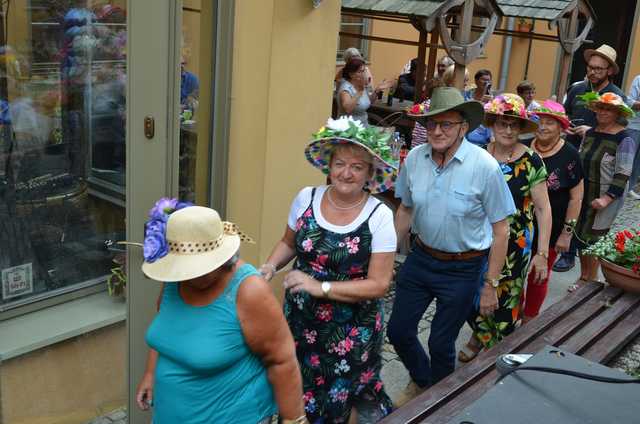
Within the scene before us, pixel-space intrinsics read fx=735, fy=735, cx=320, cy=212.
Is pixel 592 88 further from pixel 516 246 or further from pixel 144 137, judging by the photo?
pixel 144 137

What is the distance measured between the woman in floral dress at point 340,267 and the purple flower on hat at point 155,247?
2.59ft

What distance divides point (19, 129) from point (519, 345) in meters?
2.63

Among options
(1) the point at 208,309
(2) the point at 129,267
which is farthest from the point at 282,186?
(1) the point at 208,309

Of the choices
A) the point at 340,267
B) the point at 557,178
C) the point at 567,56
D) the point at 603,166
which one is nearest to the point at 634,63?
the point at 567,56

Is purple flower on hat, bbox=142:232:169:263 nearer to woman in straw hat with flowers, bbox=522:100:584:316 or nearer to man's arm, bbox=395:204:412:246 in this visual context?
man's arm, bbox=395:204:412:246

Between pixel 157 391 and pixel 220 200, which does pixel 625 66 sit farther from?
pixel 157 391

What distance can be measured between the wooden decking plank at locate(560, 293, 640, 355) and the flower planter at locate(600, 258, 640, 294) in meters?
0.06

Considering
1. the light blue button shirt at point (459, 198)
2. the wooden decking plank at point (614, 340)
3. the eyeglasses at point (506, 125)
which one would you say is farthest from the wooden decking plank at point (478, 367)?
the eyeglasses at point (506, 125)

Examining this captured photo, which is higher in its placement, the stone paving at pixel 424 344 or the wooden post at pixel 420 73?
the wooden post at pixel 420 73

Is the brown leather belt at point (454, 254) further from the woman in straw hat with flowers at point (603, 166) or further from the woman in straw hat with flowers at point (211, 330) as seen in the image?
the woman in straw hat with flowers at point (603, 166)

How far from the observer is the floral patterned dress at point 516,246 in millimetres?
4430

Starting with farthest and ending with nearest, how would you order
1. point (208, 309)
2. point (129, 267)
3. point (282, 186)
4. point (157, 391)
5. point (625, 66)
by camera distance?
point (625, 66)
point (282, 186)
point (129, 267)
point (157, 391)
point (208, 309)

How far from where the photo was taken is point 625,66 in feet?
46.7

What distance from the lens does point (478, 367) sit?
3449 mm
